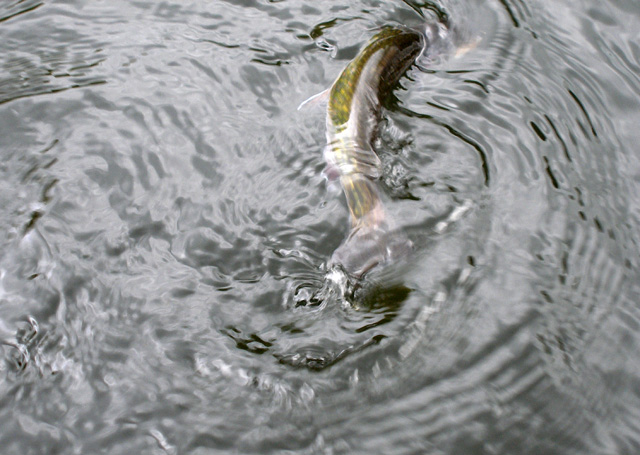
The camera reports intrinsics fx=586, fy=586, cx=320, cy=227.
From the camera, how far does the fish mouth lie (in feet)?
10.0

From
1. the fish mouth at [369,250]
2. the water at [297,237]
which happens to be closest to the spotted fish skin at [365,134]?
the fish mouth at [369,250]

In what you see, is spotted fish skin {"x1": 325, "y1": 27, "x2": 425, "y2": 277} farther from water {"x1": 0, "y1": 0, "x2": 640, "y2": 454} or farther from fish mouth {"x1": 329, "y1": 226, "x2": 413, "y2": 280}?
water {"x1": 0, "y1": 0, "x2": 640, "y2": 454}

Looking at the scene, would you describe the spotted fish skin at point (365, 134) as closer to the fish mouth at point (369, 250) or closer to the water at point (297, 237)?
the fish mouth at point (369, 250)

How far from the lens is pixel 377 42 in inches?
167

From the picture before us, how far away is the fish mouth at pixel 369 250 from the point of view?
306 centimetres

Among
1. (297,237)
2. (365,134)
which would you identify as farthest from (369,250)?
(365,134)

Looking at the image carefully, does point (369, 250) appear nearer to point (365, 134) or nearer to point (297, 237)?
point (297, 237)

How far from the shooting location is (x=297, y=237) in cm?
325

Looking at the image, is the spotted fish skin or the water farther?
the spotted fish skin

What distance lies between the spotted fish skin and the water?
0.11 m

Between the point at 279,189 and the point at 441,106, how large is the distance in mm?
1325

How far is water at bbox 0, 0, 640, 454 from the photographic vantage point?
2586 millimetres

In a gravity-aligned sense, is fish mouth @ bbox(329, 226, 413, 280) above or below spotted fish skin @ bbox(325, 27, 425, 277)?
below

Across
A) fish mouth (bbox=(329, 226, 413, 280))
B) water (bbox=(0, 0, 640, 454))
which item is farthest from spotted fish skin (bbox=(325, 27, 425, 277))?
water (bbox=(0, 0, 640, 454))
